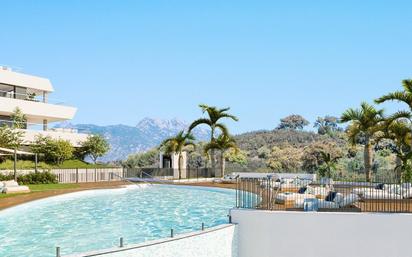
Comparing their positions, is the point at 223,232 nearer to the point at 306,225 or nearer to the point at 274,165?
the point at 306,225

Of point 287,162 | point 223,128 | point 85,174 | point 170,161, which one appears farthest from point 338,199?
point 287,162

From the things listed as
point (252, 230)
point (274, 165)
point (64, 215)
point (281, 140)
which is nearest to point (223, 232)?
point (252, 230)

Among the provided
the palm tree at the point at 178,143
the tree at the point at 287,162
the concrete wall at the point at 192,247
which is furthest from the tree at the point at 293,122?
the concrete wall at the point at 192,247

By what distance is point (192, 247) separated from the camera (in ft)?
37.9

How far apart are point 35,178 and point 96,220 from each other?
605 inches

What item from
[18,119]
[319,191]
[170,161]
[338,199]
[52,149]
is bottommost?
[319,191]

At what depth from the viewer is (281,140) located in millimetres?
97625

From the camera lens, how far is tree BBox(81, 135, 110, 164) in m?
47.0

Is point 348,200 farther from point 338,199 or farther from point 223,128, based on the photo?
point 223,128

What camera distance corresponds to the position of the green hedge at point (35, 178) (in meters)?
29.7

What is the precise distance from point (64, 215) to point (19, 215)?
1589 mm

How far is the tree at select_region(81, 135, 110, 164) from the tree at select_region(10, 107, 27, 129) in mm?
6553

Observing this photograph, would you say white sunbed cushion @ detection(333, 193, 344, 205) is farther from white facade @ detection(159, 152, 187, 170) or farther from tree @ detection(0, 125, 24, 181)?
white facade @ detection(159, 152, 187, 170)

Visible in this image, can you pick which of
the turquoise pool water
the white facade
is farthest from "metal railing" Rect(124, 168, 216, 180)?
the turquoise pool water
